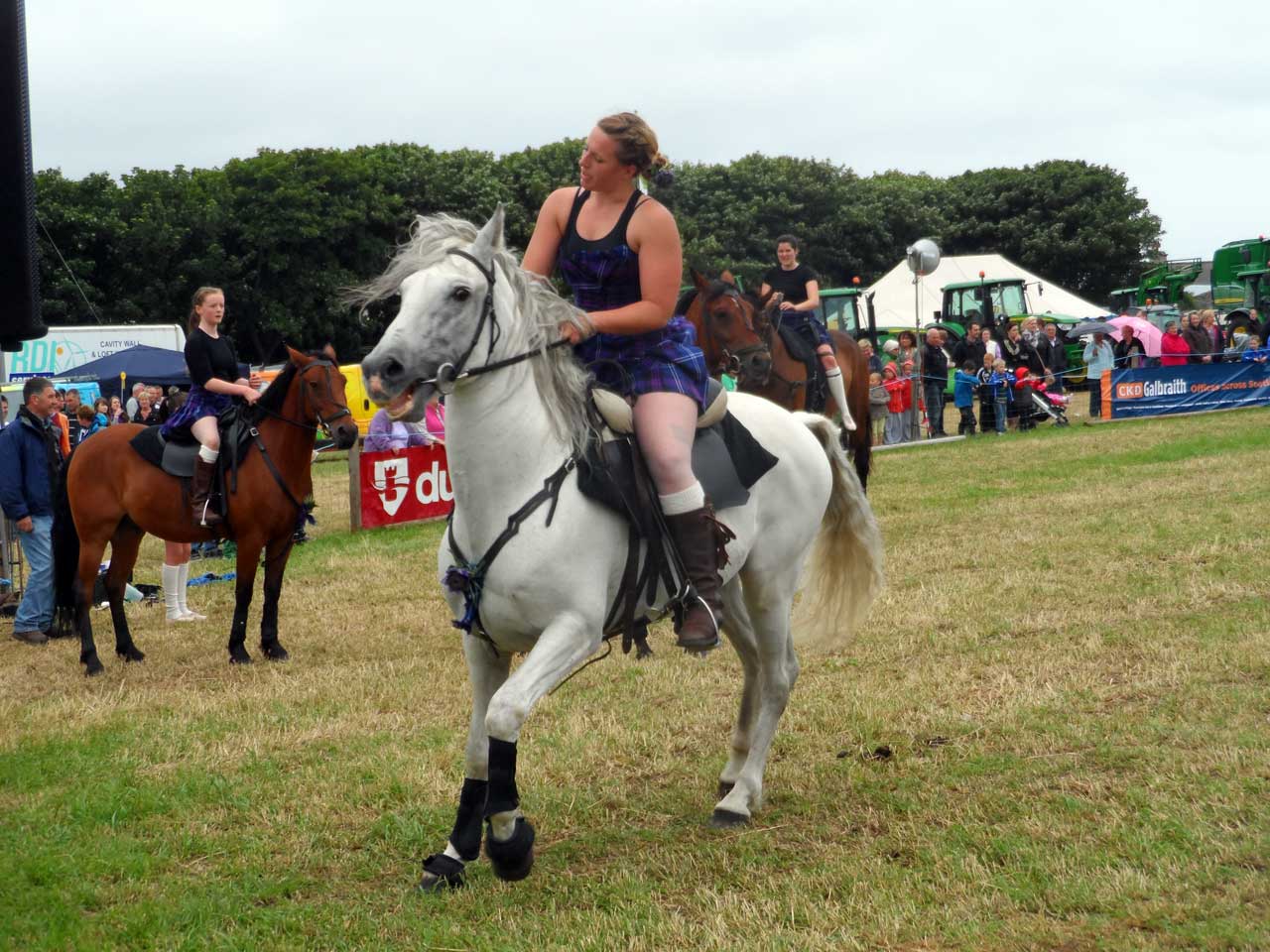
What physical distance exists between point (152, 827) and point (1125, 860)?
4.13m

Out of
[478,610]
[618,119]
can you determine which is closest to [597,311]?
[618,119]

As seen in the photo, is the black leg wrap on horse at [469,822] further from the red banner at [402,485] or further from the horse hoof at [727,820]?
the red banner at [402,485]

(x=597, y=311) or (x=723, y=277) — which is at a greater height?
(x=723, y=277)

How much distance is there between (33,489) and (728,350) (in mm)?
6364

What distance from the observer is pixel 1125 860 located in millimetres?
4766

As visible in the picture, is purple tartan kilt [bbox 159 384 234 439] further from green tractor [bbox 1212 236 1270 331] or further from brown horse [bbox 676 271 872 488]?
green tractor [bbox 1212 236 1270 331]

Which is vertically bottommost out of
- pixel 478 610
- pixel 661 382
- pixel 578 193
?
pixel 478 610

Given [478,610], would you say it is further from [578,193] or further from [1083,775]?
[1083,775]

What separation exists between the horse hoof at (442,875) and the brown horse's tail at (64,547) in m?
6.53

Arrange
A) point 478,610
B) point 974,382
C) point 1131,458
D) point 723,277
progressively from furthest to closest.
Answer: point 974,382, point 1131,458, point 723,277, point 478,610

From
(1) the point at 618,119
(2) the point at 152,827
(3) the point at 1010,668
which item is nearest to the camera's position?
(1) the point at 618,119

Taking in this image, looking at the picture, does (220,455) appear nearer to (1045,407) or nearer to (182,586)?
(182,586)

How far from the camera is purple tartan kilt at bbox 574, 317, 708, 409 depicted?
17.2 ft

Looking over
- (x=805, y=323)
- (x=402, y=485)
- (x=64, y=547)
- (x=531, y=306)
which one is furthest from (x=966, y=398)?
(x=531, y=306)
